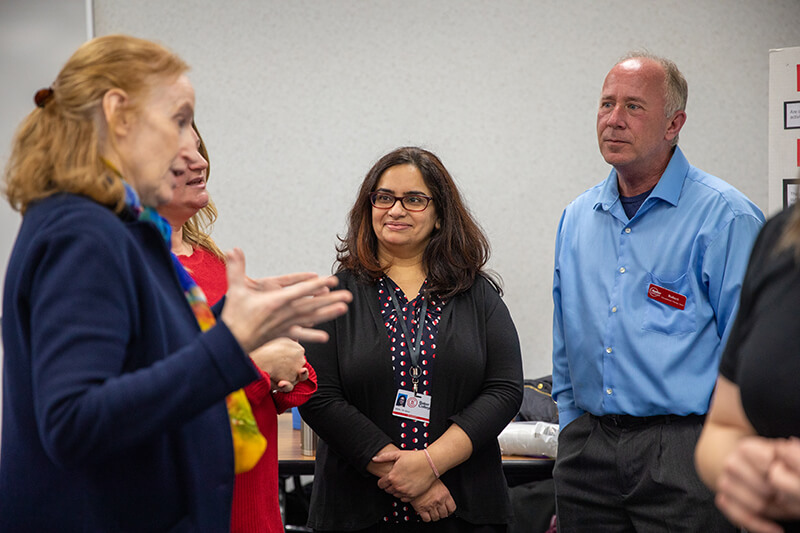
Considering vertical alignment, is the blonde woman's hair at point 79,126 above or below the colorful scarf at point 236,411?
above

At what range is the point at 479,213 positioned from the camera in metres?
4.32

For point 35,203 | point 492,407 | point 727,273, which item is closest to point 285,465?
point 492,407

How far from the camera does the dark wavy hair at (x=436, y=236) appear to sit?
7.77 ft

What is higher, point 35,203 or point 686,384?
point 35,203

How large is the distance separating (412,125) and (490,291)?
211cm

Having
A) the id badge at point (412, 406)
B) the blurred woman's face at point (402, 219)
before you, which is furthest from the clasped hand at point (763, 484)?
the blurred woman's face at point (402, 219)

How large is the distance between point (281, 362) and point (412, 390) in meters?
0.54

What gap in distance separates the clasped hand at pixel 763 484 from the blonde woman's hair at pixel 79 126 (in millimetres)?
893

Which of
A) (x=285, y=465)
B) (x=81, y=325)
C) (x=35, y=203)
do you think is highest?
(x=35, y=203)

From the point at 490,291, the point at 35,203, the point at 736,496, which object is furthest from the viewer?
the point at 490,291

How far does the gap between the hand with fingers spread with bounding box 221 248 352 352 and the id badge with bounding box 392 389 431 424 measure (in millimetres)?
1094

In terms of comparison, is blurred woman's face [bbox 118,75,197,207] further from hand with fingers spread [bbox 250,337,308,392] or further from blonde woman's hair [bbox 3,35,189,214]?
hand with fingers spread [bbox 250,337,308,392]

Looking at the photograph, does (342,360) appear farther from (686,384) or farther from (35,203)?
(35,203)

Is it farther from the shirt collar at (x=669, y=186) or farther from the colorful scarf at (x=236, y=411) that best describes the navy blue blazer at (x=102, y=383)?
the shirt collar at (x=669, y=186)
